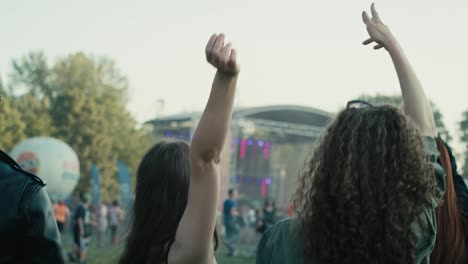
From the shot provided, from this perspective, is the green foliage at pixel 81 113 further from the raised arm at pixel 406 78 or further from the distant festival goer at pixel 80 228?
the raised arm at pixel 406 78

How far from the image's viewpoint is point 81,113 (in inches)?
2382

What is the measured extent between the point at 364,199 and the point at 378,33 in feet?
2.79

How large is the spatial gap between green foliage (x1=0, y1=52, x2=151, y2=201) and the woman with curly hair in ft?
158

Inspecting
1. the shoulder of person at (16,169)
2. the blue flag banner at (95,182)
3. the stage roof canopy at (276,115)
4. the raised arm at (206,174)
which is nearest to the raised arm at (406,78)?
the raised arm at (206,174)

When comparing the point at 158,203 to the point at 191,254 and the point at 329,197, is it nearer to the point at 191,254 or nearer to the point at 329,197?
the point at 191,254

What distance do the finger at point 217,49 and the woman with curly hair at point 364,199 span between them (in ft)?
1.80

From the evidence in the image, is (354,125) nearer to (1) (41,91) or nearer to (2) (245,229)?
(2) (245,229)

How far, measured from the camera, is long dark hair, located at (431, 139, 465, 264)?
277cm

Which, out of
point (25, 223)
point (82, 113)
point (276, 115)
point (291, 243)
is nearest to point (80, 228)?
point (291, 243)

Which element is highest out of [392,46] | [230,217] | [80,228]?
[392,46]

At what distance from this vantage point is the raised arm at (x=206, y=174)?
87.4 inches

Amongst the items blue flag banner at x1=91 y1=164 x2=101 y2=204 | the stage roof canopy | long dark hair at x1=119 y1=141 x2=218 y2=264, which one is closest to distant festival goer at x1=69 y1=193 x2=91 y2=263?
blue flag banner at x1=91 y1=164 x2=101 y2=204

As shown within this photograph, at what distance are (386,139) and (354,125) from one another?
0.11m

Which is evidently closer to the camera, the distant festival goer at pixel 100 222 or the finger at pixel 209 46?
the finger at pixel 209 46
